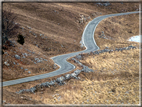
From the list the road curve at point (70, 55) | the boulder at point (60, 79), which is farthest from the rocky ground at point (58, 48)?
the road curve at point (70, 55)

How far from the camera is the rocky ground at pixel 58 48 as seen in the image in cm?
2356

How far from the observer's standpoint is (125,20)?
7738cm

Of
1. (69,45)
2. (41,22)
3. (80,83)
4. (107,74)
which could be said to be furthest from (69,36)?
(80,83)

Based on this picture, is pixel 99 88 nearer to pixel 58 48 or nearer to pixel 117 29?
pixel 58 48

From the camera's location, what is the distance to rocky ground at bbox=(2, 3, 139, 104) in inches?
928

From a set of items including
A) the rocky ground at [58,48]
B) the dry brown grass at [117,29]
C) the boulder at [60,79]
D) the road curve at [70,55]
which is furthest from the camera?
the dry brown grass at [117,29]

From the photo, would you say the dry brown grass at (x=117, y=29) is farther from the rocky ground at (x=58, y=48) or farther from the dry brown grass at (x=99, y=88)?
the dry brown grass at (x=99, y=88)

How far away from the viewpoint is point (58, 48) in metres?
44.9

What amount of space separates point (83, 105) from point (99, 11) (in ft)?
217

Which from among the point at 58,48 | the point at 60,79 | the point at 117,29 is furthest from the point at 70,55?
the point at 117,29

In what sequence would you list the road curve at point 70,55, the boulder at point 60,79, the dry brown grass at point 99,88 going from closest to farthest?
the dry brown grass at point 99,88, the road curve at point 70,55, the boulder at point 60,79

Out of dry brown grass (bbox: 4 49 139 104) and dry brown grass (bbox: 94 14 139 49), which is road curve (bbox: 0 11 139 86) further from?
dry brown grass (bbox: 94 14 139 49)

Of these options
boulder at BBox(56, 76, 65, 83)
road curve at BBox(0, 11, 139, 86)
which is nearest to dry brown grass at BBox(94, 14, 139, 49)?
road curve at BBox(0, 11, 139, 86)

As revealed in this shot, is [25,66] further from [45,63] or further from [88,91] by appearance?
[88,91]
